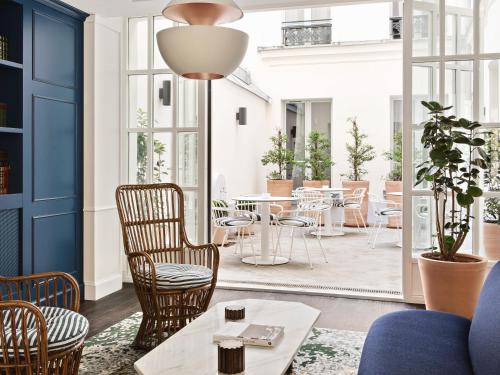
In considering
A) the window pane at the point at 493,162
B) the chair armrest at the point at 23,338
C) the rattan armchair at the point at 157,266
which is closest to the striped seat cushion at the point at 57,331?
the chair armrest at the point at 23,338

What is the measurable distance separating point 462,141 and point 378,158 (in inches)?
267

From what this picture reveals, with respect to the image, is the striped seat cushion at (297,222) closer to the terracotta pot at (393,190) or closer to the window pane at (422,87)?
the window pane at (422,87)

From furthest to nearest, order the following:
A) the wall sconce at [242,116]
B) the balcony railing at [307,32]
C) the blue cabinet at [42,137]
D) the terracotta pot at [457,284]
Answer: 1. the balcony railing at [307,32]
2. the wall sconce at [242,116]
3. the blue cabinet at [42,137]
4. the terracotta pot at [457,284]

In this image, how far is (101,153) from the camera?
14.9 feet

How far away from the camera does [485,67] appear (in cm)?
401

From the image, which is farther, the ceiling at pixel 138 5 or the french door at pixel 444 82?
the ceiling at pixel 138 5

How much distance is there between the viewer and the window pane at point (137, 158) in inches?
191

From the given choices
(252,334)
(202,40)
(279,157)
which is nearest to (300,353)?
(252,334)

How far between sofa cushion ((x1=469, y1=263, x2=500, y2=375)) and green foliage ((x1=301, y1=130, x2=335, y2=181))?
7866 mm

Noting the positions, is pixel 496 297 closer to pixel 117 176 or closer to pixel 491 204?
pixel 491 204

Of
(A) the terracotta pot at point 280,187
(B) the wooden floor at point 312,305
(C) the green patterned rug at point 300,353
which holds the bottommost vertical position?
(C) the green patterned rug at point 300,353

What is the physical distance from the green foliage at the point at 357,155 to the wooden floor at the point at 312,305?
5.66m

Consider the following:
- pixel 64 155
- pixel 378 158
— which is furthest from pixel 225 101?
pixel 64 155

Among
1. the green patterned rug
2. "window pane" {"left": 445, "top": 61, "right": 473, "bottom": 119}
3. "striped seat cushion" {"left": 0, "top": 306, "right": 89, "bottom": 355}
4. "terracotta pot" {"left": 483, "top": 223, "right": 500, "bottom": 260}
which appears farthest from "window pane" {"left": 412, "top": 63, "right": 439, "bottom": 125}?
"striped seat cushion" {"left": 0, "top": 306, "right": 89, "bottom": 355}
